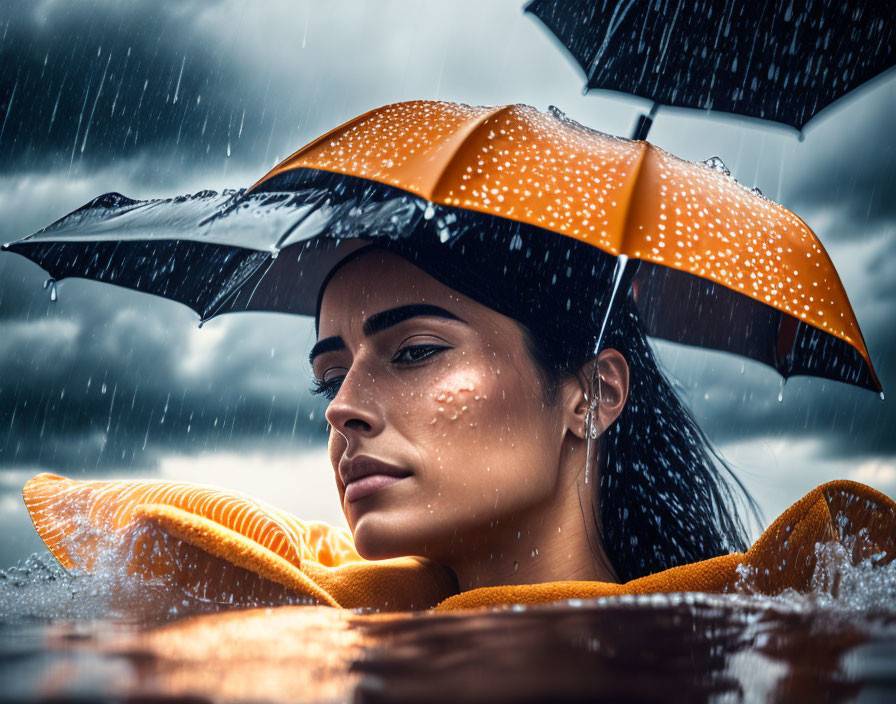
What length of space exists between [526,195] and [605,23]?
1.54 metres

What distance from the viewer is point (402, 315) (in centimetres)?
214

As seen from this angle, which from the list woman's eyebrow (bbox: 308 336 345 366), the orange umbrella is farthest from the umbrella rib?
woman's eyebrow (bbox: 308 336 345 366)

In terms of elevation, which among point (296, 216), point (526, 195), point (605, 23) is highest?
point (605, 23)

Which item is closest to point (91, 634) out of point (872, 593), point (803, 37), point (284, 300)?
point (872, 593)

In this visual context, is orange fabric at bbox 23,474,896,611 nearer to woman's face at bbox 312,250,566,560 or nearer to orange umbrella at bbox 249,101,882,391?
woman's face at bbox 312,250,566,560

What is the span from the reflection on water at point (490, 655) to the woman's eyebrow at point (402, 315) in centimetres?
99

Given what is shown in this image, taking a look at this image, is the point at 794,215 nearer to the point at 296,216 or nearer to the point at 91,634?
the point at 296,216

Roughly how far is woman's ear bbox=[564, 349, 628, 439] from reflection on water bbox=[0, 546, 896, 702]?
95cm

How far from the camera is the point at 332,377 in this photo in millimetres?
2400

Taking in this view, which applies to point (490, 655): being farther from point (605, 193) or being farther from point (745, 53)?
point (745, 53)

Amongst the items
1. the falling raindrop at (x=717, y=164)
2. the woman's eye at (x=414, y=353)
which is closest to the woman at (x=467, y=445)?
the woman's eye at (x=414, y=353)

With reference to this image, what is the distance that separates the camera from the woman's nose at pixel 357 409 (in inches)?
80.9

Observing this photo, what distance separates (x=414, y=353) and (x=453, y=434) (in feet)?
0.90

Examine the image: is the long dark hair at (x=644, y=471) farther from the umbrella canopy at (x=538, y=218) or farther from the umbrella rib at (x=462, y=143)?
the umbrella rib at (x=462, y=143)
